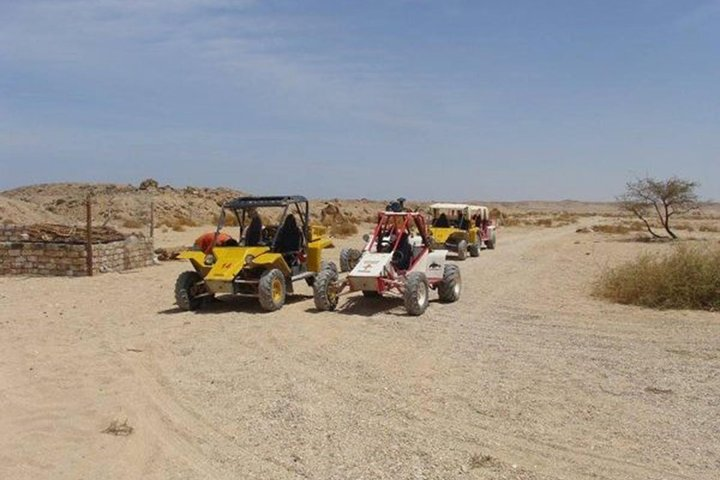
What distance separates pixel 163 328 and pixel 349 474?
6033 mm

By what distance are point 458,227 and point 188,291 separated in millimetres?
13944

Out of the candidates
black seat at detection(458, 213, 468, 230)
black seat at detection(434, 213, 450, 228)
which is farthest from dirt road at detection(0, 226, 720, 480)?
black seat at detection(458, 213, 468, 230)

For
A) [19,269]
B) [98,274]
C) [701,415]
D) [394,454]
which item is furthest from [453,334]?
[19,269]

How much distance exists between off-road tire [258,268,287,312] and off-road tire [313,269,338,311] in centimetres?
59

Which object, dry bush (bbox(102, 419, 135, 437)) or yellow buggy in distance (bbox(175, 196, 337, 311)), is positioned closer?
dry bush (bbox(102, 419, 135, 437))

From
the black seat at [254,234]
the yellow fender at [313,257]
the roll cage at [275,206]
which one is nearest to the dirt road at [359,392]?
the yellow fender at [313,257]

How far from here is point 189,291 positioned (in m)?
12.0

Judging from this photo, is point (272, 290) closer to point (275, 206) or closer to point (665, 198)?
point (275, 206)

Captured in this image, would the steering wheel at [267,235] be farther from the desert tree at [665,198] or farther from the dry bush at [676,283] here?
the desert tree at [665,198]

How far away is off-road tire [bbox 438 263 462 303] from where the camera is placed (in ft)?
42.2

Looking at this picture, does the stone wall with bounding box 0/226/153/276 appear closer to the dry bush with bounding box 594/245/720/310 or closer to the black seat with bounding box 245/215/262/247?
the black seat with bounding box 245/215/262/247

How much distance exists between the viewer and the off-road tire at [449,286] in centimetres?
1287

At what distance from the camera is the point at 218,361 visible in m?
8.40

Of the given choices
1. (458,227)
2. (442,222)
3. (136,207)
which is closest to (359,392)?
(442,222)
